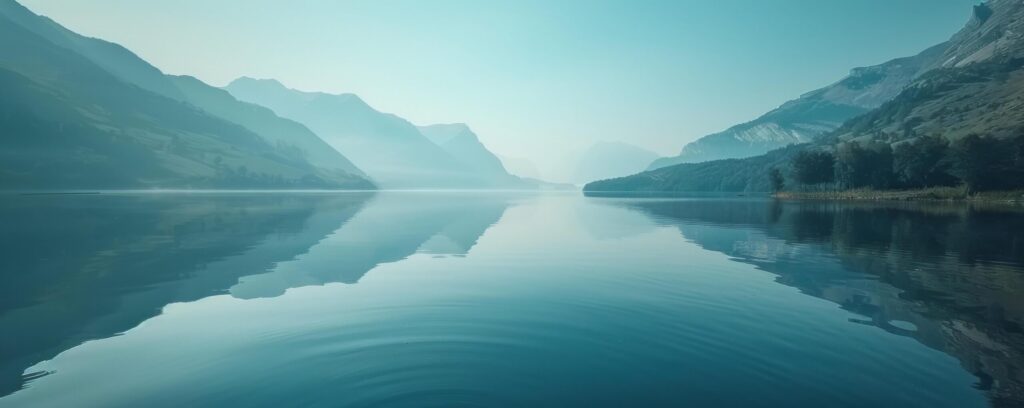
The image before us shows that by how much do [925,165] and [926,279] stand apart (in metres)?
158

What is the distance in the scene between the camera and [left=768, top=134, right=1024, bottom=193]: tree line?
121m

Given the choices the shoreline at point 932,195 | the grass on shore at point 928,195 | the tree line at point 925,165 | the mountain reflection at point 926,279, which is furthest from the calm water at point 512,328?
the tree line at point 925,165

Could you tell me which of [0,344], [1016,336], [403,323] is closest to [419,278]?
[403,323]

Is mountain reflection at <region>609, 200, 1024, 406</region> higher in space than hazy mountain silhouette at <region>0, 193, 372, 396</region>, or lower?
lower

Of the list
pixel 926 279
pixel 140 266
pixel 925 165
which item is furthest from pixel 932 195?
pixel 140 266

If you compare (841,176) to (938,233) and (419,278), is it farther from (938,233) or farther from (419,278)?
(419,278)

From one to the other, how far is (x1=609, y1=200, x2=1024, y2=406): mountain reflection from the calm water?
158 millimetres

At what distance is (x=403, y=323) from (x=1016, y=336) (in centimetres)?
2264

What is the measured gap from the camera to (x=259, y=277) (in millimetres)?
26812

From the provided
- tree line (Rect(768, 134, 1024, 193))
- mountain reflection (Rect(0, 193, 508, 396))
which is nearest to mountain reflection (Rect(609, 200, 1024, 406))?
mountain reflection (Rect(0, 193, 508, 396))

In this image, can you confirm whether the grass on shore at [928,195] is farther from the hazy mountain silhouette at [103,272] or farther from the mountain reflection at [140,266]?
the hazy mountain silhouette at [103,272]

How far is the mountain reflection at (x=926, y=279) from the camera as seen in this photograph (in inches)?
561

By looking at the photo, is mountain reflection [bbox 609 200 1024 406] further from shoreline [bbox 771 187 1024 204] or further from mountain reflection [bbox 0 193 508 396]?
shoreline [bbox 771 187 1024 204]

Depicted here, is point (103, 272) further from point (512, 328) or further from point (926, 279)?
point (926, 279)
